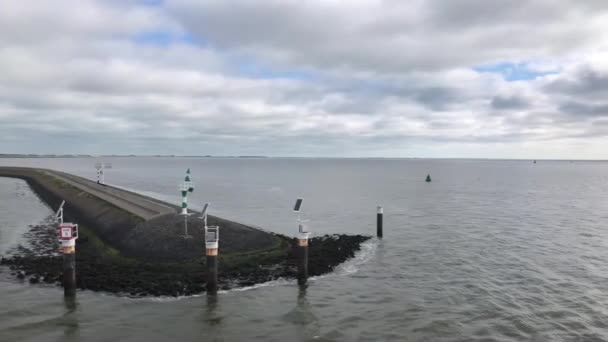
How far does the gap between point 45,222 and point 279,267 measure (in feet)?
79.1

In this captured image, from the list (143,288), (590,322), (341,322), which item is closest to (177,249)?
(143,288)

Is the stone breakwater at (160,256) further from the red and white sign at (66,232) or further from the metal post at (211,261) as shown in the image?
the red and white sign at (66,232)

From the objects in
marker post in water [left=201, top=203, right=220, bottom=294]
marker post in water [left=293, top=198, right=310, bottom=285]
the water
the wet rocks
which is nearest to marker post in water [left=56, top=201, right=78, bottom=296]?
the water

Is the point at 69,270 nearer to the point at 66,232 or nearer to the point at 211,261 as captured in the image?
the point at 66,232

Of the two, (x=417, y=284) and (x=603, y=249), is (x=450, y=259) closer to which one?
(x=417, y=284)

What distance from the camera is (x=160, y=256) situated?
776 inches

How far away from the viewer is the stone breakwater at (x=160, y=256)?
16969mm

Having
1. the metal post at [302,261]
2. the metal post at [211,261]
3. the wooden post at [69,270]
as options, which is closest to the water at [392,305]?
Answer: the wooden post at [69,270]

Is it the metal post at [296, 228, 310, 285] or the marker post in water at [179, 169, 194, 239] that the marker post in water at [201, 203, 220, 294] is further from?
the marker post in water at [179, 169, 194, 239]

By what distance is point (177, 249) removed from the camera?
A: 65.6 ft

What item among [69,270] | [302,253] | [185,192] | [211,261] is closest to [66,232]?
[69,270]

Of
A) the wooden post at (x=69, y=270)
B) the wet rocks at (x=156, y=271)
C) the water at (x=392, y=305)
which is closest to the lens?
the water at (x=392, y=305)

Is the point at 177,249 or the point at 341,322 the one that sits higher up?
the point at 177,249

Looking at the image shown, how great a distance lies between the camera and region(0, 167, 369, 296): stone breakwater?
1697cm
